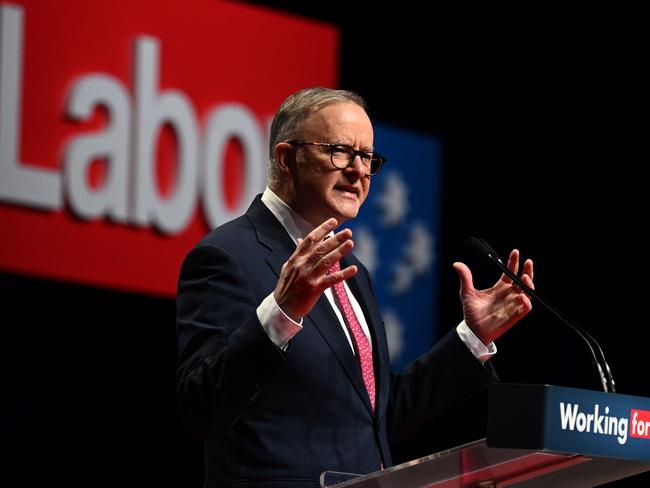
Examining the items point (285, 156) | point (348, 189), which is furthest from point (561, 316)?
point (285, 156)

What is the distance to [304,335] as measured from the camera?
2096 millimetres

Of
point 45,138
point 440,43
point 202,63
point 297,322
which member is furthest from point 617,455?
point 440,43

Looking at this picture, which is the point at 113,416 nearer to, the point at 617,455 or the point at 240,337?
the point at 240,337

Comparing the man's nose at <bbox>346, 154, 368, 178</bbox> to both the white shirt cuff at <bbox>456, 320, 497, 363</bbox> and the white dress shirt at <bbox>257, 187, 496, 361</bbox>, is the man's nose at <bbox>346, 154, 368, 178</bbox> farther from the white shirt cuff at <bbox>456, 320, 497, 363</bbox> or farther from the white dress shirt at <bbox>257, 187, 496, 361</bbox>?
the white shirt cuff at <bbox>456, 320, 497, 363</bbox>

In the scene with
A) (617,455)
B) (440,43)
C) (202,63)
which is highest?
(440,43)

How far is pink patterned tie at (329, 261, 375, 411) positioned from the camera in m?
2.18

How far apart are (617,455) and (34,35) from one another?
2.73m

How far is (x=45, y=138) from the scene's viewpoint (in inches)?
151

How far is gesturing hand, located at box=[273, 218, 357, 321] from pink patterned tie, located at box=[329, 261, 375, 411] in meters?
0.29

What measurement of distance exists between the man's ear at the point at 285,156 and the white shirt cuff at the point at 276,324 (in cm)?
46

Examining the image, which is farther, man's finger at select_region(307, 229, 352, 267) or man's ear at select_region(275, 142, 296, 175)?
man's ear at select_region(275, 142, 296, 175)

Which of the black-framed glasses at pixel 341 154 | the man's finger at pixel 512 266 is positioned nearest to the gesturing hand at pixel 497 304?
the man's finger at pixel 512 266

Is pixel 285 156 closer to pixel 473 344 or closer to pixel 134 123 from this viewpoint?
pixel 473 344

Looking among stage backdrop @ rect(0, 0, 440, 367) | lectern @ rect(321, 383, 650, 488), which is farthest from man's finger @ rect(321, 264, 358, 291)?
stage backdrop @ rect(0, 0, 440, 367)
